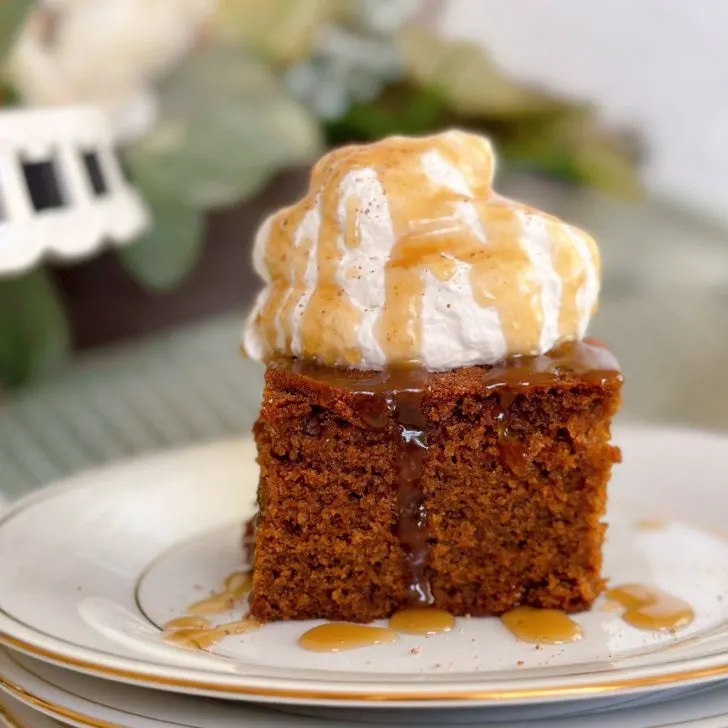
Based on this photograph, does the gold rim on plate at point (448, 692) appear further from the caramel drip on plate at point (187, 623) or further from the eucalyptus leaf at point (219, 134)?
the eucalyptus leaf at point (219, 134)

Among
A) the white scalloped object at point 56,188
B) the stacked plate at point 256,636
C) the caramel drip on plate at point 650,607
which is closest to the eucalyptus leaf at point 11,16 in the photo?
the white scalloped object at point 56,188

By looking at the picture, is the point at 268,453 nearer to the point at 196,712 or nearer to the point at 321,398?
the point at 321,398

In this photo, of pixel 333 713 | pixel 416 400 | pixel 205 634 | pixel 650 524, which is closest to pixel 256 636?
pixel 205 634

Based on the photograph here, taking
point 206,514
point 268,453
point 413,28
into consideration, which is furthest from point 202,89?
point 268,453

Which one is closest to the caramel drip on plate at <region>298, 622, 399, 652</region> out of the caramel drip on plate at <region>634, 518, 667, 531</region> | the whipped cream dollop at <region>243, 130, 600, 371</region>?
the whipped cream dollop at <region>243, 130, 600, 371</region>

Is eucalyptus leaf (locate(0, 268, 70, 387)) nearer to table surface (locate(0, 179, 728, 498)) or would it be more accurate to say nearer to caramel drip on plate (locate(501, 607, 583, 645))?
table surface (locate(0, 179, 728, 498))
